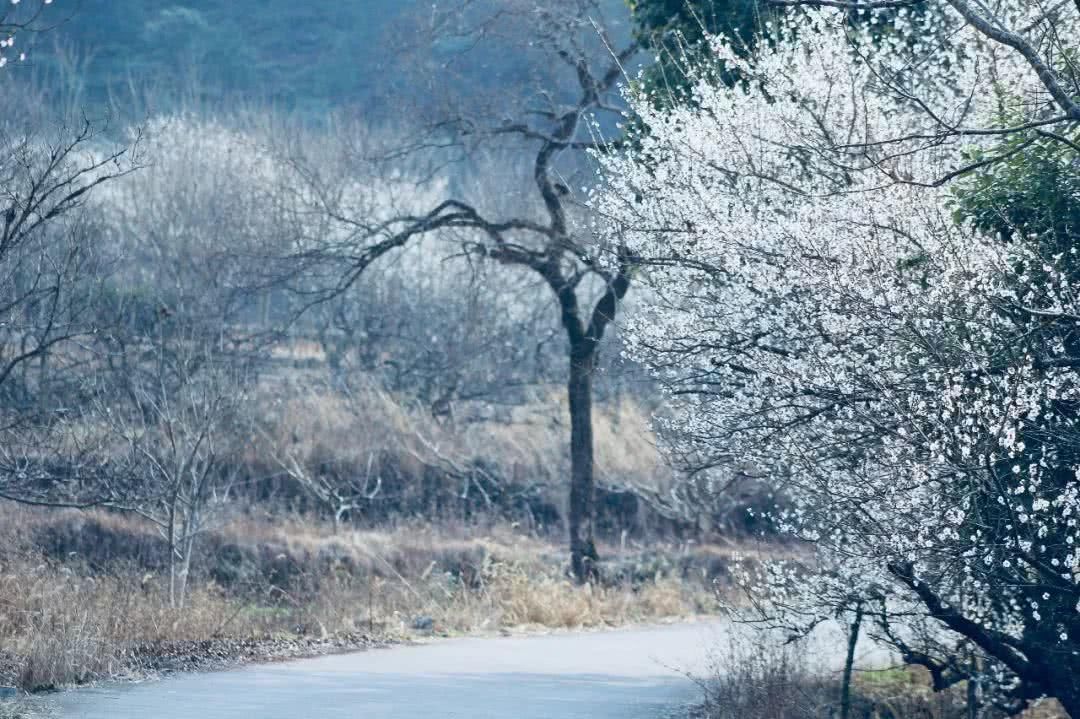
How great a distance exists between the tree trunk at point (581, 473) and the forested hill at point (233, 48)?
3114 centimetres

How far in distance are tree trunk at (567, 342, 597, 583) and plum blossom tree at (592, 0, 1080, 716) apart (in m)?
8.83

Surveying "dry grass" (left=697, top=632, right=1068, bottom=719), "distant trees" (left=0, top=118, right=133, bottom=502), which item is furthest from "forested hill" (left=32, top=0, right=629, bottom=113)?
"dry grass" (left=697, top=632, right=1068, bottom=719)

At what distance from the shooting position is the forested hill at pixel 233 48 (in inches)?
2106

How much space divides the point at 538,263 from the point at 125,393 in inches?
253

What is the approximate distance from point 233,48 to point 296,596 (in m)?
42.9

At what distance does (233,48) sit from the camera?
59094mm

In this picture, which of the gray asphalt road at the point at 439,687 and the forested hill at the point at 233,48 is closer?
the gray asphalt road at the point at 439,687

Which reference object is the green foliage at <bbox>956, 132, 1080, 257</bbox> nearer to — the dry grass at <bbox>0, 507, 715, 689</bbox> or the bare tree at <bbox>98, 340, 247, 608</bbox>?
the dry grass at <bbox>0, 507, 715, 689</bbox>

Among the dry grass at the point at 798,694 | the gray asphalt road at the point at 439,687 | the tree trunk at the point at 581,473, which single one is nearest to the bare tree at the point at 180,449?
the gray asphalt road at the point at 439,687

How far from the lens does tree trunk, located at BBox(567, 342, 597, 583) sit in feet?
73.0

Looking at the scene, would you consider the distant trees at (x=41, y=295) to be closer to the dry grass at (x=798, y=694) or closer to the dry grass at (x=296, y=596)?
the dry grass at (x=296, y=596)

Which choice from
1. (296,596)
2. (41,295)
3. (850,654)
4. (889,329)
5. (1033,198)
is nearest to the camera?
(889,329)

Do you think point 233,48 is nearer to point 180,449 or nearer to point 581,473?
point 581,473

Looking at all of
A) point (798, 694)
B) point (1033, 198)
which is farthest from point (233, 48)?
point (1033, 198)
